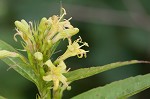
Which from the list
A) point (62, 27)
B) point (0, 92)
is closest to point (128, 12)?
point (0, 92)

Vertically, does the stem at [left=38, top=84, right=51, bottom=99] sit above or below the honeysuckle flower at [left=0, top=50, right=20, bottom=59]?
below

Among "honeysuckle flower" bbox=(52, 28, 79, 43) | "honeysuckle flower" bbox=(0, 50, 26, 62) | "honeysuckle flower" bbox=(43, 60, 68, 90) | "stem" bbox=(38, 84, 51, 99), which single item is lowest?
"stem" bbox=(38, 84, 51, 99)

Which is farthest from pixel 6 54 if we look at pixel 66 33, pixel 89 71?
pixel 89 71

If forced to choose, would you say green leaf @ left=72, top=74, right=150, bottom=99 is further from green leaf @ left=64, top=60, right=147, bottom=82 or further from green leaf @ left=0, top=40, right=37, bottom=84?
green leaf @ left=0, top=40, right=37, bottom=84

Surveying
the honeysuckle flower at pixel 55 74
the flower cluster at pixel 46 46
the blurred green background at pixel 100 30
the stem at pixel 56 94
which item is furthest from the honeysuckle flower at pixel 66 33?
the blurred green background at pixel 100 30

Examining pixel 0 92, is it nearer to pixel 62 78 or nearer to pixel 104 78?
pixel 104 78

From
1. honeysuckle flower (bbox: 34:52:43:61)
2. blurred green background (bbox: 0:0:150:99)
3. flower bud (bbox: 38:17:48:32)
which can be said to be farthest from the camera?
blurred green background (bbox: 0:0:150:99)

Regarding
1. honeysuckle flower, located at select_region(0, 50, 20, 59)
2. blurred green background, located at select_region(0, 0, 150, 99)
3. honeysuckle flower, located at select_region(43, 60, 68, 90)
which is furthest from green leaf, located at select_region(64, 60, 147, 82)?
blurred green background, located at select_region(0, 0, 150, 99)
